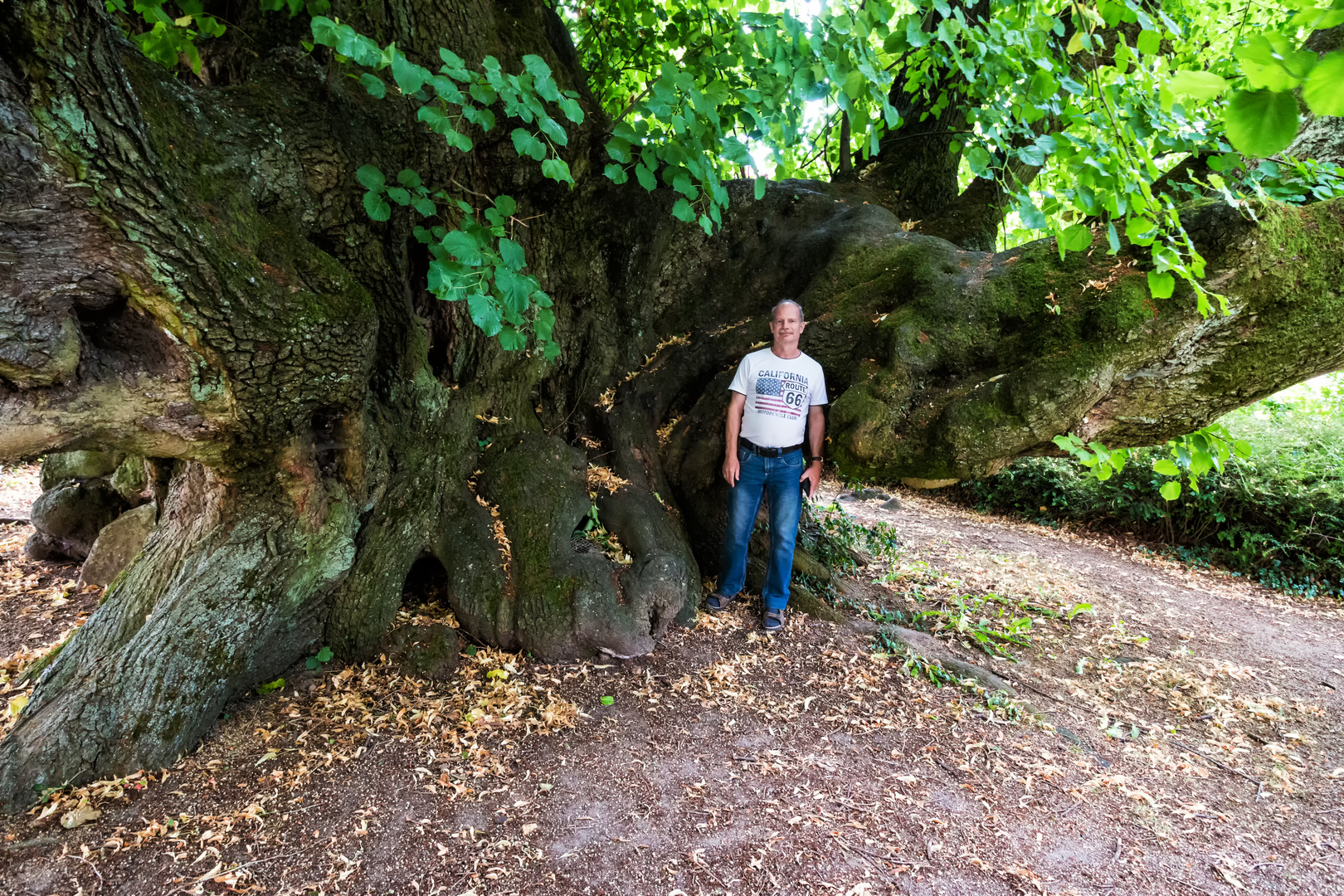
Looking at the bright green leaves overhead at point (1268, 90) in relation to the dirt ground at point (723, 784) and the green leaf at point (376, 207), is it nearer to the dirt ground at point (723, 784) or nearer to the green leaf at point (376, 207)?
the dirt ground at point (723, 784)

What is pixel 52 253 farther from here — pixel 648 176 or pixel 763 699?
pixel 763 699

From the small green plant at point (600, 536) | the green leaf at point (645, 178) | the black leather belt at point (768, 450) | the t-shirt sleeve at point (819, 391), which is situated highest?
the green leaf at point (645, 178)

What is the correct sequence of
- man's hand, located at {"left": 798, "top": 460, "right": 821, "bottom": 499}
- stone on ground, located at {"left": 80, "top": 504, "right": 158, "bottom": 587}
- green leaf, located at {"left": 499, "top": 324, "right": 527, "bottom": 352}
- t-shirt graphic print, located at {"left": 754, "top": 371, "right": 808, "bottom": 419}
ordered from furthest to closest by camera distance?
stone on ground, located at {"left": 80, "top": 504, "right": 158, "bottom": 587}
man's hand, located at {"left": 798, "top": 460, "right": 821, "bottom": 499}
t-shirt graphic print, located at {"left": 754, "top": 371, "right": 808, "bottom": 419}
green leaf, located at {"left": 499, "top": 324, "right": 527, "bottom": 352}

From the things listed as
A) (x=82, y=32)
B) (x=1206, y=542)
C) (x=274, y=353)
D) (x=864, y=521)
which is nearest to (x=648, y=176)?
(x=274, y=353)

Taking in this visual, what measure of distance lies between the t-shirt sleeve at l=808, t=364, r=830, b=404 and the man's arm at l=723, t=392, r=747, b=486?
0.40 metres

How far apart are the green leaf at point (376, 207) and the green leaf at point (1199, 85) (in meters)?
2.63

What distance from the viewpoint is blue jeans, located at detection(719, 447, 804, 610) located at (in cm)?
398

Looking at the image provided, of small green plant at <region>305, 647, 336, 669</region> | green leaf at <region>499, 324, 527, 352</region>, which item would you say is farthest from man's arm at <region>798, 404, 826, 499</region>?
small green plant at <region>305, 647, 336, 669</region>

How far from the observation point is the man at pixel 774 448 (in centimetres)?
382

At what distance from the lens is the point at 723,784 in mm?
2709

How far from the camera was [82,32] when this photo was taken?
6.56 ft

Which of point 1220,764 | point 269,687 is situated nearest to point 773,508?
point 1220,764

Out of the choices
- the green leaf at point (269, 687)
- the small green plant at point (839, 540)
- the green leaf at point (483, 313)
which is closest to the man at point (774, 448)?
the small green plant at point (839, 540)

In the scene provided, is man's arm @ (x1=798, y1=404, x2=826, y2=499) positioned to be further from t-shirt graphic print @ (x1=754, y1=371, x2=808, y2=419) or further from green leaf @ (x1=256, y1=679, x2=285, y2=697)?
green leaf @ (x1=256, y1=679, x2=285, y2=697)
